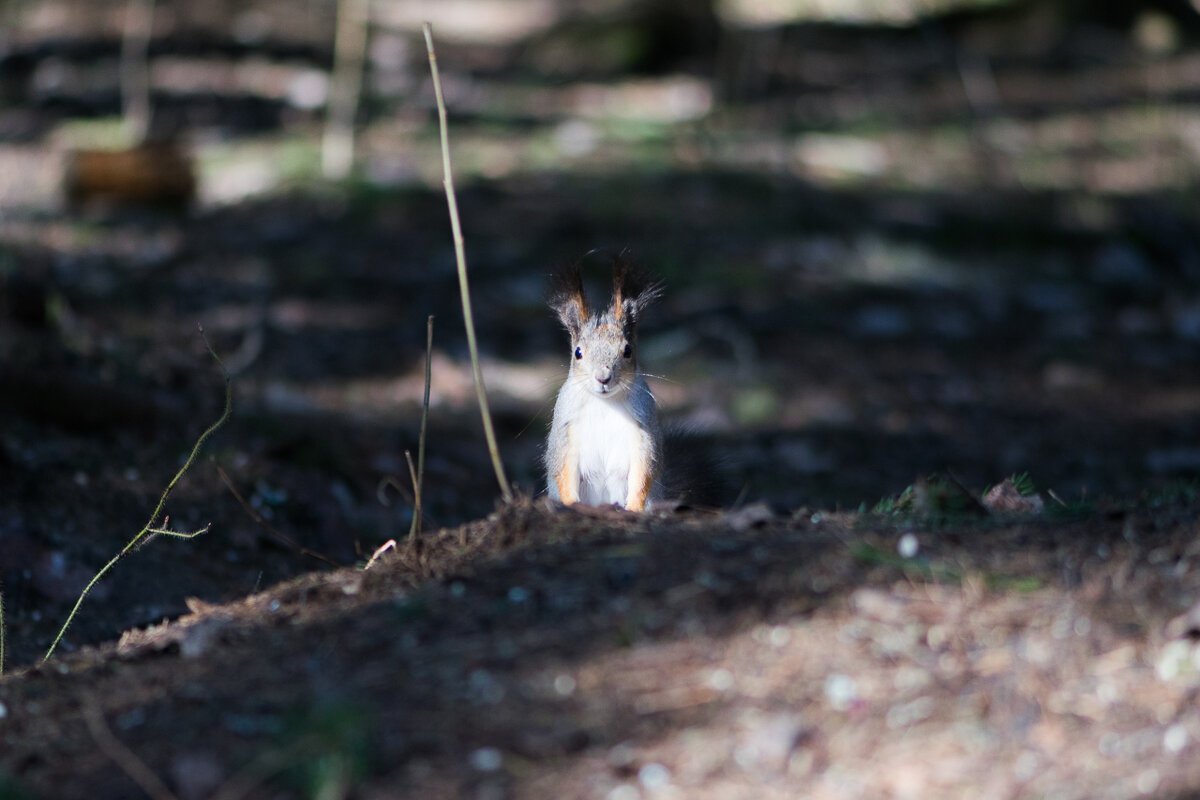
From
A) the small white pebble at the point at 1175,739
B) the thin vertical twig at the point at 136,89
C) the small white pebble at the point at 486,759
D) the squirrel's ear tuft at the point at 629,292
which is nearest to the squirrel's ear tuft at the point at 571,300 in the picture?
the squirrel's ear tuft at the point at 629,292

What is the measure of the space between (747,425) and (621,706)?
565 centimetres

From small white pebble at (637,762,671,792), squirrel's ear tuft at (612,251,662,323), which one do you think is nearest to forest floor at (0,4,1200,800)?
small white pebble at (637,762,671,792)

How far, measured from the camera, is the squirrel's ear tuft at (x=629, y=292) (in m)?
4.27

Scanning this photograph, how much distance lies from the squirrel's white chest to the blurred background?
0.20 metres

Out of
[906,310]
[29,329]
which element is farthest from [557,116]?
[29,329]

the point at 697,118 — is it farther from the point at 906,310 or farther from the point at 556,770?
the point at 556,770

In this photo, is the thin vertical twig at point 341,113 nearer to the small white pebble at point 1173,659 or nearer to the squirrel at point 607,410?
the squirrel at point 607,410

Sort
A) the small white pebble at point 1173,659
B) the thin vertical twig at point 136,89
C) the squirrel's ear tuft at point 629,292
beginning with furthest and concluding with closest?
the thin vertical twig at point 136,89 → the squirrel's ear tuft at point 629,292 → the small white pebble at point 1173,659

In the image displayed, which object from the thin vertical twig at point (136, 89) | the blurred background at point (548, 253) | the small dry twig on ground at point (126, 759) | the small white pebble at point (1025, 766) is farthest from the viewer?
the thin vertical twig at point (136, 89)

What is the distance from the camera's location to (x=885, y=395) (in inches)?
341

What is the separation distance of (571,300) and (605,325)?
0.16 metres

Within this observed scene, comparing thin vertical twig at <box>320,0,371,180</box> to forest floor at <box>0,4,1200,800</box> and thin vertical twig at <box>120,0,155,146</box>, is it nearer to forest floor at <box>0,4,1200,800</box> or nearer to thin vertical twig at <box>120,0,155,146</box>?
forest floor at <box>0,4,1200,800</box>

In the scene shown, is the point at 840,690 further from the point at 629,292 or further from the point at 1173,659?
the point at 629,292

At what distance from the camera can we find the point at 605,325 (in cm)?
422
